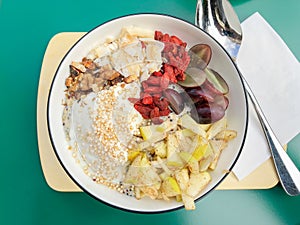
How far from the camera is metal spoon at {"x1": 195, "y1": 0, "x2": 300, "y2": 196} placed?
2.23 ft

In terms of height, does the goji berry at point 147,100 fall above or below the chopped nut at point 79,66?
below

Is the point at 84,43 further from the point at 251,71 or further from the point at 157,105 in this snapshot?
the point at 251,71

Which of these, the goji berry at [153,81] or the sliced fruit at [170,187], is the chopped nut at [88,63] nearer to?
the goji berry at [153,81]

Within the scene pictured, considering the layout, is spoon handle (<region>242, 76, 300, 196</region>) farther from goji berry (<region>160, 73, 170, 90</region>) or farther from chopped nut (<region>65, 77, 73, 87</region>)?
chopped nut (<region>65, 77, 73, 87</region>)

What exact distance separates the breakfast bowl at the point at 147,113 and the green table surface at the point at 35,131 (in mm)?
65

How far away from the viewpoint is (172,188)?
638 mm

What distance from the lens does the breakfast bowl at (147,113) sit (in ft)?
2.14

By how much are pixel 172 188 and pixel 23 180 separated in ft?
0.76

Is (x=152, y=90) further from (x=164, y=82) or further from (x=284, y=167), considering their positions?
(x=284, y=167)

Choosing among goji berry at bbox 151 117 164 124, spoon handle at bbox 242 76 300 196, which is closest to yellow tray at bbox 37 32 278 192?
spoon handle at bbox 242 76 300 196

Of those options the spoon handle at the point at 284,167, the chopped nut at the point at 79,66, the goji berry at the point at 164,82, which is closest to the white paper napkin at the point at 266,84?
the spoon handle at the point at 284,167

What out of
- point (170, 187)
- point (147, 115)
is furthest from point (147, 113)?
point (170, 187)

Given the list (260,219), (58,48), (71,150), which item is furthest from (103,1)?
(260,219)

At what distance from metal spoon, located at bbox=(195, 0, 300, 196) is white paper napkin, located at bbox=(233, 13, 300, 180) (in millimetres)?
11
